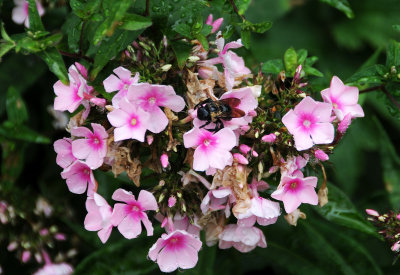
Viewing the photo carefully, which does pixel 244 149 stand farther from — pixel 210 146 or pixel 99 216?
pixel 99 216

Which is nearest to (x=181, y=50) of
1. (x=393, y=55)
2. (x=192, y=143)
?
(x=192, y=143)

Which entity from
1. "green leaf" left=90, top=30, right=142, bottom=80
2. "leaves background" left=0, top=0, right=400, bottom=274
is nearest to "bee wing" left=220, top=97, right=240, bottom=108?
"leaves background" left=0, top=0, right=400, bottom=274

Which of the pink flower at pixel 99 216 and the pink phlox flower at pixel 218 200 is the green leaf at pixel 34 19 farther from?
the pink phlox flower at pixel 218 200

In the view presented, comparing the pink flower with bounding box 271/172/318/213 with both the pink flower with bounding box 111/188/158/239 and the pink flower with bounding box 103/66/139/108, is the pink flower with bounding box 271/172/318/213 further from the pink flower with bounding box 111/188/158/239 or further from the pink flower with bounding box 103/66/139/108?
the pink flower with bounding box 103/66/139/108

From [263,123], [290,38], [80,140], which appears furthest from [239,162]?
[290,38]

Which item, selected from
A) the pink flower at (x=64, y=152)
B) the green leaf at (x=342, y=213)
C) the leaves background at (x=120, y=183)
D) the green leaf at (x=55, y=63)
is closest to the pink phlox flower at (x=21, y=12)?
the leaves background at (x=120, y=183)
